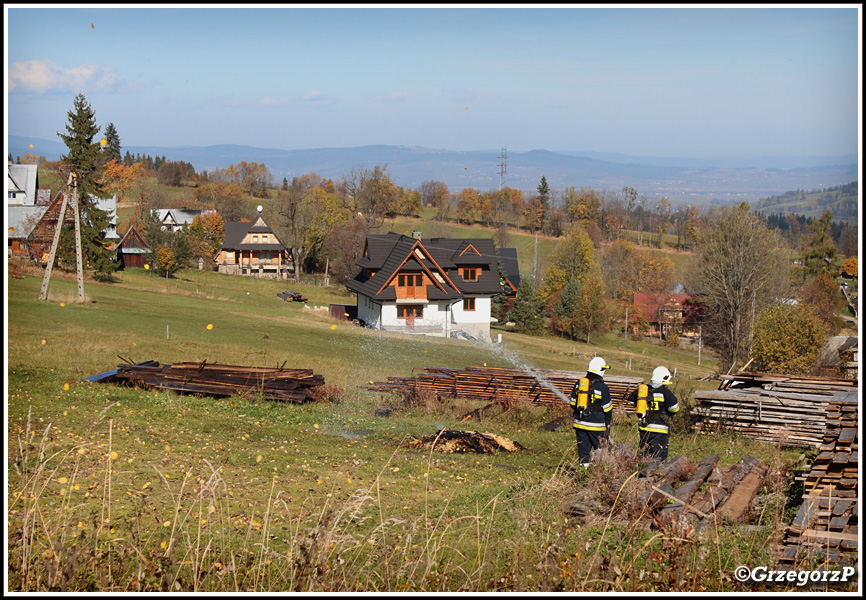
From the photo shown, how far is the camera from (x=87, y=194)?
55.3m

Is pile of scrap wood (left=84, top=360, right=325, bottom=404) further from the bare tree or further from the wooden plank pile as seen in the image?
the bare tree

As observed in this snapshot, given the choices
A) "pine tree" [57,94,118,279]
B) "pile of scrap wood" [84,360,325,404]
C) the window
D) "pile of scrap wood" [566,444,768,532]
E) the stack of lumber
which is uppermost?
"pine tree" [57,94,118,279]

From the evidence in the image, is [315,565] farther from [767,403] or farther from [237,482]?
[767,403]

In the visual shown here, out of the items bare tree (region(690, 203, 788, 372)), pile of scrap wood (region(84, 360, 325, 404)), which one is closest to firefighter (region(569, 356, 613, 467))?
pile of scrap wood (region(84, 360, 325, 404))

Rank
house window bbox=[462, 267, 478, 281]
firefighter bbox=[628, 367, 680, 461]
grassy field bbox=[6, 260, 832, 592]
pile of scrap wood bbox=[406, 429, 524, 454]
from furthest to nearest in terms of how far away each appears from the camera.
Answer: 1. house window bbox=[462, 267, 478, 281]
2. pile of scrap wood bbox=[406, 429, 524, 454]
3. firefighter bbox=[628, 367, 680, 461]
4. grassy field bbox=[6, 260, 832, 592]

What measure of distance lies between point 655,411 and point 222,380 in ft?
36.9

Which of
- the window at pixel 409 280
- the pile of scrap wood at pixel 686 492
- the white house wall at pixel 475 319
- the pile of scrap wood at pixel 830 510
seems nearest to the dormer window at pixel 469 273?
the white house wall at pixel 475 319

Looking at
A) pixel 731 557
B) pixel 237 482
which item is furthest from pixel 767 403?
pixel 237 482

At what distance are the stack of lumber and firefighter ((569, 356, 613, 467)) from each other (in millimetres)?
6778

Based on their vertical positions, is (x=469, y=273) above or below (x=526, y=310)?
above

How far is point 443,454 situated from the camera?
43.8 ft

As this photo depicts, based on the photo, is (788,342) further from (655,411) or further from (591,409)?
(591,409)

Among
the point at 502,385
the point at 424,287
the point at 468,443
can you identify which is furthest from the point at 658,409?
the point at 424,287

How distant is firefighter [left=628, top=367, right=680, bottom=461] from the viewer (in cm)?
1228
